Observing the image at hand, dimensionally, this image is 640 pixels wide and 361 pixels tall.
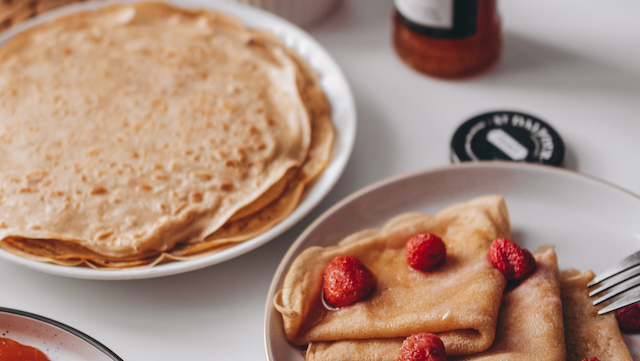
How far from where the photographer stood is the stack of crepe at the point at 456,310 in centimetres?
84

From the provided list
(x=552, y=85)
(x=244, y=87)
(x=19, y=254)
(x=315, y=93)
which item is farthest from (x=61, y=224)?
(x=552, y=85)

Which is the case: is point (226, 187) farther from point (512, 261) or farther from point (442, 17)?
point (442, 17)

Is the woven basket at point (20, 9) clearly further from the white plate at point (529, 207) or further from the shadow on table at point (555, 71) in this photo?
the shadow on table at point (555, 71)

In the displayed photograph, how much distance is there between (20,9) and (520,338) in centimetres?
175

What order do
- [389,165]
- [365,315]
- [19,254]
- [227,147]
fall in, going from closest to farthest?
[365,315], [19,254], [227,147], [389,165]

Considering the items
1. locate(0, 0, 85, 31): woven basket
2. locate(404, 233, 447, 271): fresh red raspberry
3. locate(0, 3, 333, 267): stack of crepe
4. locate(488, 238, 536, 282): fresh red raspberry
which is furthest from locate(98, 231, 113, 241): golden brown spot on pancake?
locate(0, 0, 85, 31): woven basket

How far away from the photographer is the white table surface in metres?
1.05

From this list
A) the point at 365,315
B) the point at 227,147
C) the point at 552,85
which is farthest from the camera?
the point at 552,85

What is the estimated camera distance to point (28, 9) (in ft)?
5.74

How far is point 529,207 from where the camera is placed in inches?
44.9

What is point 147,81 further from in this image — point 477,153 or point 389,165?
point 477,153

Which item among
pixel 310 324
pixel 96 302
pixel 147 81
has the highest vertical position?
pixel 147 81

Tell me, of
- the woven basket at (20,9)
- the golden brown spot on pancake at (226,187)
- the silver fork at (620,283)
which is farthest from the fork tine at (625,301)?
the woven basket at (20,9)

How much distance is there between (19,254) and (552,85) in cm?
140
